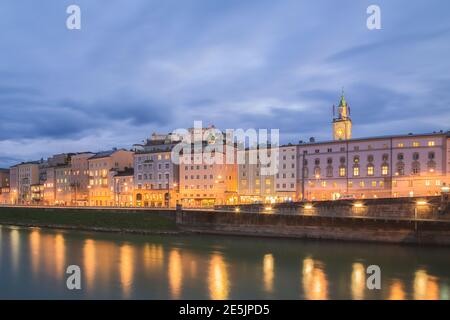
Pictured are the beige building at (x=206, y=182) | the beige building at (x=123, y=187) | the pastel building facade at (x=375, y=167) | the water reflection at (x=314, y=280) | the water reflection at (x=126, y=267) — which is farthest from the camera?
the beige building at (x=123, y=187)

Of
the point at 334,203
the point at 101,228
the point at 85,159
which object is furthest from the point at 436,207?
the point at 85,159

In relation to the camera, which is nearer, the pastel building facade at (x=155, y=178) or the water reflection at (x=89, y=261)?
the water reflection at (x=89, y=261)

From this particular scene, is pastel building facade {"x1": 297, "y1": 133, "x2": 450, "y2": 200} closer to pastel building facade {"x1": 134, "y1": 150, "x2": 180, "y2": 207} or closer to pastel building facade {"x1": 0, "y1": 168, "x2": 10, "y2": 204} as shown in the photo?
pastel building facade {"x1": 134, "y1": 150, "x2": 180, "y2": 207}

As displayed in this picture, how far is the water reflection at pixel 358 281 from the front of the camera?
2655cm

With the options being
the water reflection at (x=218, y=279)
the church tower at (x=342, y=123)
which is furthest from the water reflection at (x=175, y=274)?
the church tower at (x=342, y=123)

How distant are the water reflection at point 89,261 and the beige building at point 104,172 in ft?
164

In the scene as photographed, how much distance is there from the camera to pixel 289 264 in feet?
117

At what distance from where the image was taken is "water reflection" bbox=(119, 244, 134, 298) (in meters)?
28.3

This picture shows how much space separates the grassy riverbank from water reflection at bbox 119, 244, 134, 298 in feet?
51.6

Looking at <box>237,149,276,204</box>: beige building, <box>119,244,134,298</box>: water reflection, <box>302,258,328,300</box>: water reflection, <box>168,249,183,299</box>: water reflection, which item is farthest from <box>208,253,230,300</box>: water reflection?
<box>237,149,276,204</box>: beige building

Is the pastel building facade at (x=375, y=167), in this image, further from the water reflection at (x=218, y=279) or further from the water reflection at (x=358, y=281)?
the water reflection at (x=218, y=279)

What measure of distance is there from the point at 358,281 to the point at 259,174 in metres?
54.6
